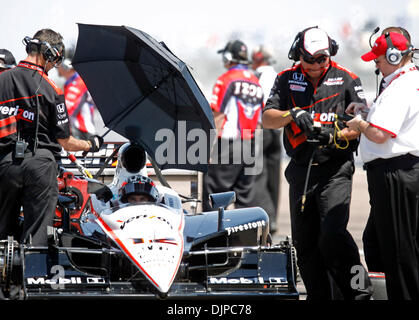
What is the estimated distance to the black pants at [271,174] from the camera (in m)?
12.5

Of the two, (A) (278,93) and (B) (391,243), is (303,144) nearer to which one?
(A) (278,93)

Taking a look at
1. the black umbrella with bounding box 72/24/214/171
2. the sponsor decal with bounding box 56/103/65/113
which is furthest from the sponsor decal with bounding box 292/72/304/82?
the sponsor decal with bounding box 56/103/65/113

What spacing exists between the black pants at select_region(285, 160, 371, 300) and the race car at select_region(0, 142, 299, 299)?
421 millimetres

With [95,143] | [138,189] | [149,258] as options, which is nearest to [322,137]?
[138,189]

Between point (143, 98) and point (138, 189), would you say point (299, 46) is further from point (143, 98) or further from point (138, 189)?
point (138, 189)

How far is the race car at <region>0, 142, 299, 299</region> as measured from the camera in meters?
6.20

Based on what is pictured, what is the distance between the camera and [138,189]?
7.09 m

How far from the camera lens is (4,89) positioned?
303 inches

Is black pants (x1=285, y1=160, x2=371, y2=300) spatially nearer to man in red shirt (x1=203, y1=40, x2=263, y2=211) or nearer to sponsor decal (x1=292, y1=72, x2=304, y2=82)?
sponsor decal (x1=292, y1=72, x2=304, y2=82)

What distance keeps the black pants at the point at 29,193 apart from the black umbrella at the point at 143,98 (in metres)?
0.90

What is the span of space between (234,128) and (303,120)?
4.70 metres
